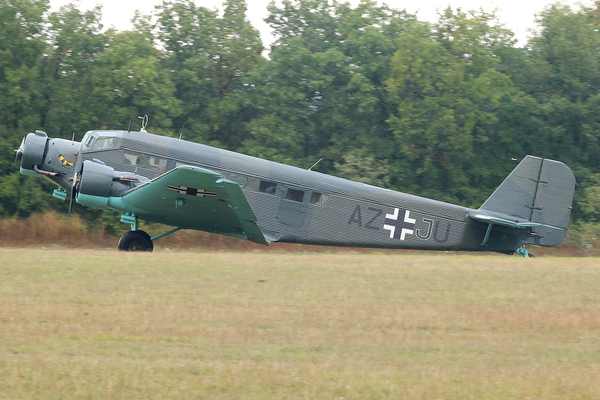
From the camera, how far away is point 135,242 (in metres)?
12.7

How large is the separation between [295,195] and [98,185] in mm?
4006

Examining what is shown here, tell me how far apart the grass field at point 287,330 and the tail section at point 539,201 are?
11.1 ft

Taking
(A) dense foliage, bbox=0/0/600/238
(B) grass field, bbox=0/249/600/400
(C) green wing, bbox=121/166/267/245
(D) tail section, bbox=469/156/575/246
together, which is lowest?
(B) grass field, bbox=0/249/600/400

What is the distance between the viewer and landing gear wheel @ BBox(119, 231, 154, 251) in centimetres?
1266

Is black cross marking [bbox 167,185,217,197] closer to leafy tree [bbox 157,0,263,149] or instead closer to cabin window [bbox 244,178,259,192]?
cabin window [bbox 244,178,259,192]

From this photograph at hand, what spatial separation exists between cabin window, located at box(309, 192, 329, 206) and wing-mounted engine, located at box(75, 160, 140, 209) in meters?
3.81

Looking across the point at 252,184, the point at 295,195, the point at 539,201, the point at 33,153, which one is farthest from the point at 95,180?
the point at 539,201

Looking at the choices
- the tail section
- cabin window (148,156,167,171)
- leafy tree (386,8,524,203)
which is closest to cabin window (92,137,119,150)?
cabin window (148,156,167,171)

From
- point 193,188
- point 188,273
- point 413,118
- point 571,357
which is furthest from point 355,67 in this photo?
point 571,357

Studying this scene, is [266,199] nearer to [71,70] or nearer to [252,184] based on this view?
[252,184]

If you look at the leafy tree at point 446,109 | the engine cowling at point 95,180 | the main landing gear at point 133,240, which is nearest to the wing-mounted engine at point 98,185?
the engine cowling at point 95,180

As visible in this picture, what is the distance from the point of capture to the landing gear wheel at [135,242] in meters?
12.7

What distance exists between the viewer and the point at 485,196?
24.5 metres

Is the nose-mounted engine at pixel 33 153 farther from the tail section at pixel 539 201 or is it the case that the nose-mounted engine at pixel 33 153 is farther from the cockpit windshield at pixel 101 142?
the tail section at pixel 539 201
